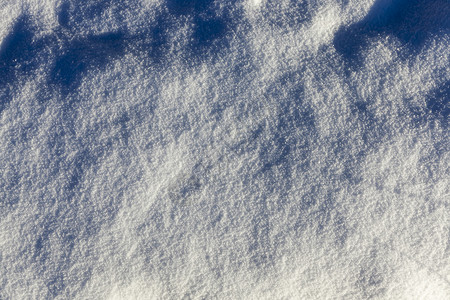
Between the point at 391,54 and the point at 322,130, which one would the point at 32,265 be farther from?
the point at 391,54

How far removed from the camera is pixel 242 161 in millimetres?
782

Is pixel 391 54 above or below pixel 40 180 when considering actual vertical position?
below

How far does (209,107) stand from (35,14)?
0.53 meters

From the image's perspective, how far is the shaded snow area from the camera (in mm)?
767

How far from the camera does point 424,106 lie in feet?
2.53

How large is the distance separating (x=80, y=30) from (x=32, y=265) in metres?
0.61

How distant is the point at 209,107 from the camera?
79cm

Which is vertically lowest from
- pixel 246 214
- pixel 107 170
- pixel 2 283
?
pixel 246 214

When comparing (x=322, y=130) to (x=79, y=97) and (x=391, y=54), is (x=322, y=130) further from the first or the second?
(x=79, y=97)

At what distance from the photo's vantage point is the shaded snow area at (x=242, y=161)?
0.77 metres

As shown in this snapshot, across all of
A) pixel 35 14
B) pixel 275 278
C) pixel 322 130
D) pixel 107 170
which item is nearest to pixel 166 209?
pixel 107 170

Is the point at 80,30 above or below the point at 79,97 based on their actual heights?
above

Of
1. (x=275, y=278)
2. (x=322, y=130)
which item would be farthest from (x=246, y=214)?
(x=322, y=130)

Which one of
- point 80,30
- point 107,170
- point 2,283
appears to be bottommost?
point 2,283
